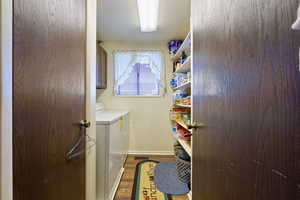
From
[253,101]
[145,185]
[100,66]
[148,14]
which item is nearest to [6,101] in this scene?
[253,101]

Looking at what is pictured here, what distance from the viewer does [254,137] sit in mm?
476

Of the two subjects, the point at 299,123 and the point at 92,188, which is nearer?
the point at 299,123

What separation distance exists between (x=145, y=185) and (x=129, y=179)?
0.28m

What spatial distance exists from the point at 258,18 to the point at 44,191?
1.09 meters

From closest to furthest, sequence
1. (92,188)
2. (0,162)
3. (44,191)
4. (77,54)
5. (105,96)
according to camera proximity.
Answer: (0,162)
(44,191)
(77,54)
(92,188)
(105,96)

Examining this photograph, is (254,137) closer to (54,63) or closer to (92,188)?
(54,63)

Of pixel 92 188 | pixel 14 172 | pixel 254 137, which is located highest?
pixel 254 137

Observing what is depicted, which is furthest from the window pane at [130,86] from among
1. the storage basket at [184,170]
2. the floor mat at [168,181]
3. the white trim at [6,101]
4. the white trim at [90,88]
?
the white trim at [6,101]

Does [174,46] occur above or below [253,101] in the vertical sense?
above

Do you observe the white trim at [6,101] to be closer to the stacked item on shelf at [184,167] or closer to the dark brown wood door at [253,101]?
the dark brown wood door at [253,101]

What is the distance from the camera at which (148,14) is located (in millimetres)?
1948

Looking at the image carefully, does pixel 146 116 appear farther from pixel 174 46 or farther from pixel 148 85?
pixel 174 46

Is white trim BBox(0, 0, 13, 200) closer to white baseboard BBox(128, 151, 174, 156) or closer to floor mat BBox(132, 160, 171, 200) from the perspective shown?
floor mat BBox(132, 160, 171, 200)

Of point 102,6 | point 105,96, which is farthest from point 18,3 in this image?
point 105,96
